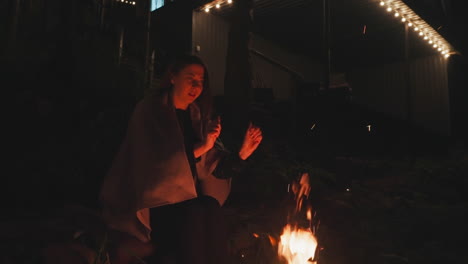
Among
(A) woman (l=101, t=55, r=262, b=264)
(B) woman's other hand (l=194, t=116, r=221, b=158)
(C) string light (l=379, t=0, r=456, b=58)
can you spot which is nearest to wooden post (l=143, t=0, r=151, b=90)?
(B) woman's other hand (l=194, t=116, r=221, b=158)

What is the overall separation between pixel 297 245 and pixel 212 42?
974cm

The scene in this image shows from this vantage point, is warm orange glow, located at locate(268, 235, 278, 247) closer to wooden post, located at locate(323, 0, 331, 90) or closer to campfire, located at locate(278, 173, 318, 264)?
campfire, located at locate(278, 173, 318, 264)

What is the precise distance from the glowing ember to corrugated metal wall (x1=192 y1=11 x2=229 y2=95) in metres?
8.71

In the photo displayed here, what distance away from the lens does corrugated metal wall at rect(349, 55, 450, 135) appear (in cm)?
1327

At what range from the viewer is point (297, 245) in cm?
260

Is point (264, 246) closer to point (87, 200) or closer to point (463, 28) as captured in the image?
point (87, 200)

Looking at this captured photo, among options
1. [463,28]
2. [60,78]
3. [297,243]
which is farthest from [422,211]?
[463,28]

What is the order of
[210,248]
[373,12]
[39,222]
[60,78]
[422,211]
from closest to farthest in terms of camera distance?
1. [210,248]
2. [39,222]
3. [422,211]
4. [60,78]
5. [373,12]

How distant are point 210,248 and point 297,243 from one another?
38.5 inches

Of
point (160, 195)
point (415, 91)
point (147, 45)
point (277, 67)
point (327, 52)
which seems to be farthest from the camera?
point (277, 67)

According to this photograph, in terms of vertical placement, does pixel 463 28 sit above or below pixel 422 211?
above

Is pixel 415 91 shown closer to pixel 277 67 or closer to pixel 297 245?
pixel 277 67

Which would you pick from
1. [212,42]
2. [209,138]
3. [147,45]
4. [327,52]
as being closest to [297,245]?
[209,138]

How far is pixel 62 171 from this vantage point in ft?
12.9
